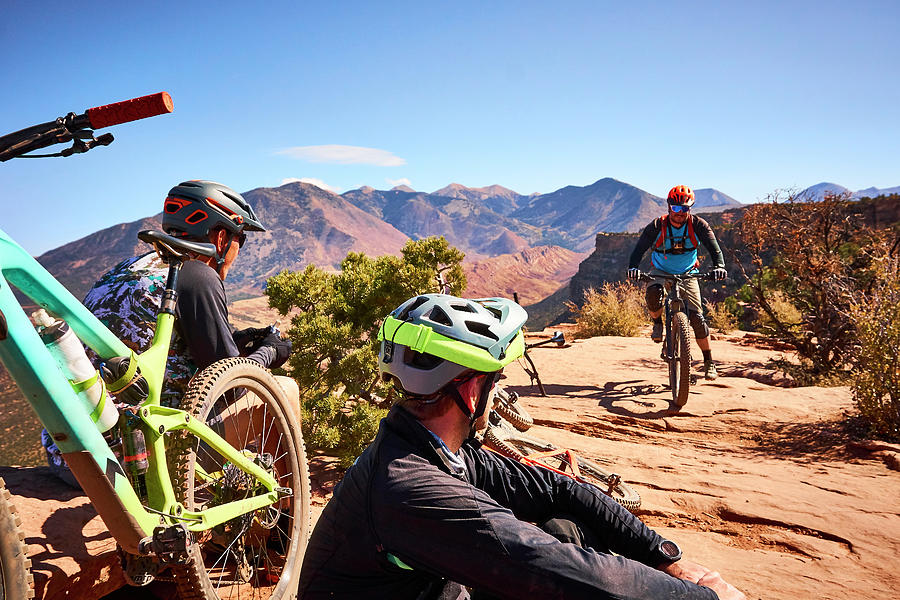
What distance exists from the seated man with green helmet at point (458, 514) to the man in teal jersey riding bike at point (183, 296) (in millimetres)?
1220

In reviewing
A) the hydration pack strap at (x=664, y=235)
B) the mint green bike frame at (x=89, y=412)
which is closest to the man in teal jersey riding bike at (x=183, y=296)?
the mint green bike frame at (x=89, y=412)

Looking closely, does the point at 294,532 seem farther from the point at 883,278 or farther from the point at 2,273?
the point at 883,278

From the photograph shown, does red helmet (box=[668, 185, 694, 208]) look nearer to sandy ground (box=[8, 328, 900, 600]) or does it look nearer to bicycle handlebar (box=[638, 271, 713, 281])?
bicycle handlebar (box=[638, 271, 713, 281])

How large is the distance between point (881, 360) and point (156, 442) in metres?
6.69

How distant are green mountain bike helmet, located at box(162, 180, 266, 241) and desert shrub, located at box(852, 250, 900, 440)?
20.8ft

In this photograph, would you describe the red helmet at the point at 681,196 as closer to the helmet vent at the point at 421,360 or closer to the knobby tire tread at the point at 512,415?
the knobby tire tread at the point at 512,415

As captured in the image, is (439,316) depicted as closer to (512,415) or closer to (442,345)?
(442,345)

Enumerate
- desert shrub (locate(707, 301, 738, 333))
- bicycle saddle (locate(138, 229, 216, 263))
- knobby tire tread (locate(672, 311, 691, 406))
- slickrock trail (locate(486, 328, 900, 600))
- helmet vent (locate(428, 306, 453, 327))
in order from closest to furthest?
helmet vent (locate(428, 306, 453, 327)), bicycle saddle (locate(138, 229, 216, 263)), slickrock trail (locate(486, 328, 900, 600)), knobby tire tread (locate(672, 311, 691, 406)), desert shrub (locate(707, 301, 738, 333))

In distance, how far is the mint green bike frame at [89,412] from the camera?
5.48ft

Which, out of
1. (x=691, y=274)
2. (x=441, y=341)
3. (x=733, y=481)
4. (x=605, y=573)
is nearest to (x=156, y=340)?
(x=441, y=341)

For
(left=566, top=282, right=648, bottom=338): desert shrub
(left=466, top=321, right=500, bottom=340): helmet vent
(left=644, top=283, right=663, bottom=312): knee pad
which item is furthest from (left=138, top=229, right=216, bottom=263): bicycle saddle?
(left=566, top=282, right=648, bottom=338): desert shrub

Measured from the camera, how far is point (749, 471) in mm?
5207

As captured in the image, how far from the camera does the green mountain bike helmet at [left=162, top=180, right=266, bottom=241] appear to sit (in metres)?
3.05

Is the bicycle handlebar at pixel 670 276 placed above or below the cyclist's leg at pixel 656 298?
above
